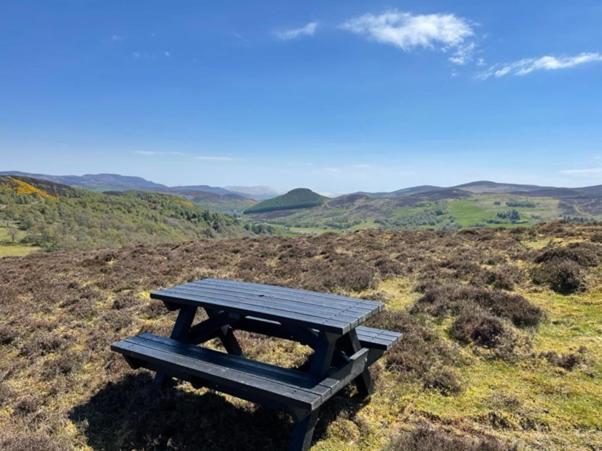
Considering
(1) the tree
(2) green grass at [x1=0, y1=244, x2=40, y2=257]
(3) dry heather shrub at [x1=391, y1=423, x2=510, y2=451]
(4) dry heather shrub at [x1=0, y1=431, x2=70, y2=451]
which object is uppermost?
(3) dry heather shrub at [x1=391, y1=423, x2=510, y2=451]

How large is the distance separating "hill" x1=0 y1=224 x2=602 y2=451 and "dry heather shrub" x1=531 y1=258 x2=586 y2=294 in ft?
0.13

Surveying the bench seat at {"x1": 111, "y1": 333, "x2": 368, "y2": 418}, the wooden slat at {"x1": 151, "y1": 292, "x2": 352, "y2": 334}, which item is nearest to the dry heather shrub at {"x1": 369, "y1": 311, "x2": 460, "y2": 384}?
the bench seat at {"x1": 111, "y1": 333, "x2": 368, "y2": 418}

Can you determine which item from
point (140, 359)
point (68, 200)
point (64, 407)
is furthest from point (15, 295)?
point (68, 200)

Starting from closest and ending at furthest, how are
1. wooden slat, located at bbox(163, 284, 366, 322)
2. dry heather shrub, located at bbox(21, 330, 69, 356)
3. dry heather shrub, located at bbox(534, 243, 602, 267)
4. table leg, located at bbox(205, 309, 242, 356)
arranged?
1. wooden slat, located at bbox(163, 284, 366, 322)
2. table leg, located at bbox(205, 309, 242, 356)
3. dry heather shrub, located at bbox(21, 330, 69, 356)
4. dry heather shrub, located at bbox(534, 243, 602, 267)

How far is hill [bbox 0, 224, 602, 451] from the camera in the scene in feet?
14.9

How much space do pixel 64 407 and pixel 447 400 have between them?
556cm

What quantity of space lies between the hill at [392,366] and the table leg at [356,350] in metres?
0.21

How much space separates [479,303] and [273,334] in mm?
5118

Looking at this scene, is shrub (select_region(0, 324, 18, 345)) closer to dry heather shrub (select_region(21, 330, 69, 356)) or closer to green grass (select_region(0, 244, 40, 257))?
dry heather shrub (select_region(21, 330, 69, 356))

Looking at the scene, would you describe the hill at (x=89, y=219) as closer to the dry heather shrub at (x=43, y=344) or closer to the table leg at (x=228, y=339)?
the dry heather shrub at (x=43, y=344)

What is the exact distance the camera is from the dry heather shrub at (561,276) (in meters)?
9.15

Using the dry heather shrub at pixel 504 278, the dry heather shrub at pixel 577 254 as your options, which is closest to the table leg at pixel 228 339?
the dry heather shrub at pixel 504 278

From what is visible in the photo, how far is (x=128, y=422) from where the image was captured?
4934mm

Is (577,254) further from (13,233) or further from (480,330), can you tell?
(13,233)
